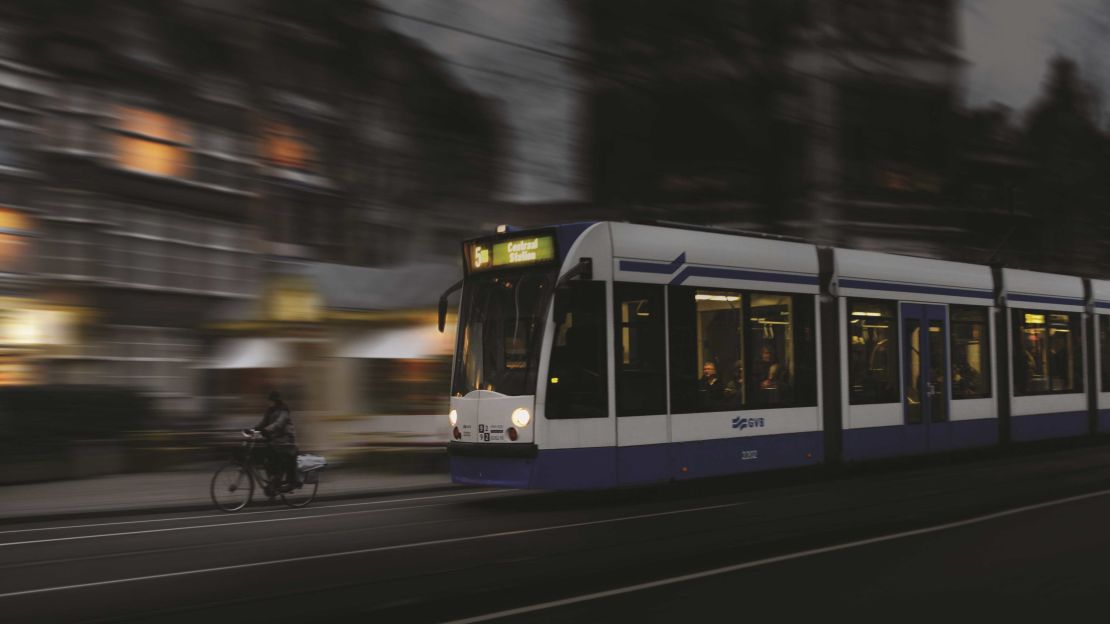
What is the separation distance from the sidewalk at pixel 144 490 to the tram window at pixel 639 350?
17.8 ft

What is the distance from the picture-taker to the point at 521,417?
424 inches

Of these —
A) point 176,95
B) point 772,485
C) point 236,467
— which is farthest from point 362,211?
point 772,485

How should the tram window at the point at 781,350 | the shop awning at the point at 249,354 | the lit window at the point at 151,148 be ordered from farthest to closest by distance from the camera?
the lit window at the point at 151,148 < the shop awning at the point at 249,354 < the tram window at the point at 781,350

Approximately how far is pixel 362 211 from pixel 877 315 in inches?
300

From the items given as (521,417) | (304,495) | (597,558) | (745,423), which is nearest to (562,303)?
(521,417)

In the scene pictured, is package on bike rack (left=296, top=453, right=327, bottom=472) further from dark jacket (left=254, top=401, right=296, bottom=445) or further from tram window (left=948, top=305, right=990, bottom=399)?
tram window (left=948, top=305, right=990, bottom=399)

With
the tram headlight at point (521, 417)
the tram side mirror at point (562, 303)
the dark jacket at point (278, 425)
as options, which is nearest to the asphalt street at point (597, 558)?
the tram headlight at point (521, 417)

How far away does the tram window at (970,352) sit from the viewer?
51.3 feet

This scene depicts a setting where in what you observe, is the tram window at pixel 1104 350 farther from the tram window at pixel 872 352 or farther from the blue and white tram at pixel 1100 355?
the tram window at pixel 872 352

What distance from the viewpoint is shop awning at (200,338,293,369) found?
21.0 metres

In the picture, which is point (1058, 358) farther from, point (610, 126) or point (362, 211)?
point (362, 211)

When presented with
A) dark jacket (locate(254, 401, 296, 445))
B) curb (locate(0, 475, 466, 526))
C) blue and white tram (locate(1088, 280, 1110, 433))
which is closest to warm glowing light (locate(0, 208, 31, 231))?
curb (locate(0, 475, 466, 526))

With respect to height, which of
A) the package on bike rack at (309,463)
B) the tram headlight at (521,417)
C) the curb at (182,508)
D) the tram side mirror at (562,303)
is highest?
the tram side mirror at (562,303)

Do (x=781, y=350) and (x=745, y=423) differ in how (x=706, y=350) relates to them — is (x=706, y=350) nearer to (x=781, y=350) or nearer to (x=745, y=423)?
(x=745, y=423)
